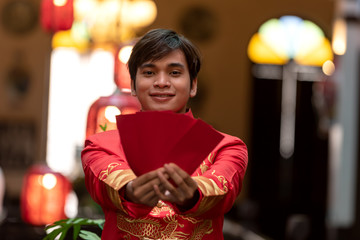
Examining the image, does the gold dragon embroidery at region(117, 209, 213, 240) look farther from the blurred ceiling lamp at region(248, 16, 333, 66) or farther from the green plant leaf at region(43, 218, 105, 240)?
the blurred ceiling lamp at region(248, 16, 333, 66)

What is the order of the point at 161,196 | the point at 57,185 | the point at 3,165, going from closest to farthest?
the point at 161,196
the point at 57,185
the point at 3,165

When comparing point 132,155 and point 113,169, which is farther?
point 113,169

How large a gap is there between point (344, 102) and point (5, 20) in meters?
5.57

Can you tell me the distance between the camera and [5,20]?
11.7m

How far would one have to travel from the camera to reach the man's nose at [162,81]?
150 centimetres

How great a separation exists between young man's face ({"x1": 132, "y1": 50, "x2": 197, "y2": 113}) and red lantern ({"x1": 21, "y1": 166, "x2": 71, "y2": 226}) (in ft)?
16.2

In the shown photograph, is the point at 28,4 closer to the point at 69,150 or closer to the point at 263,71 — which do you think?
the point at 69,150

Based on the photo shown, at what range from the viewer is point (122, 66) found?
4941 millimetres

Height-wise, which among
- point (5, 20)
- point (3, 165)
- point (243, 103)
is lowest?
point (3, 165)

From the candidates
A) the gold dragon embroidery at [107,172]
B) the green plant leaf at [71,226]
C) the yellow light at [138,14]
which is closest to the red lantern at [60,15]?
the yellow light at [138,14]

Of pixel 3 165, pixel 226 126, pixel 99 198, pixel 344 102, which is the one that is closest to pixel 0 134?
pixel 3 165

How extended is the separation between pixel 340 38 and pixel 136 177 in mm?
8532

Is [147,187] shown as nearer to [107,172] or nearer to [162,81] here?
[107,172]

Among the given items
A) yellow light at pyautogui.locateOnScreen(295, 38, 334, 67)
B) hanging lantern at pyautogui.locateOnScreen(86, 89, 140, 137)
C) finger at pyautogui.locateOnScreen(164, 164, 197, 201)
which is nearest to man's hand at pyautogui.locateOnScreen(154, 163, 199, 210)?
finger at pyautogui.locateOnScreen(164, 164, 197, 201)
